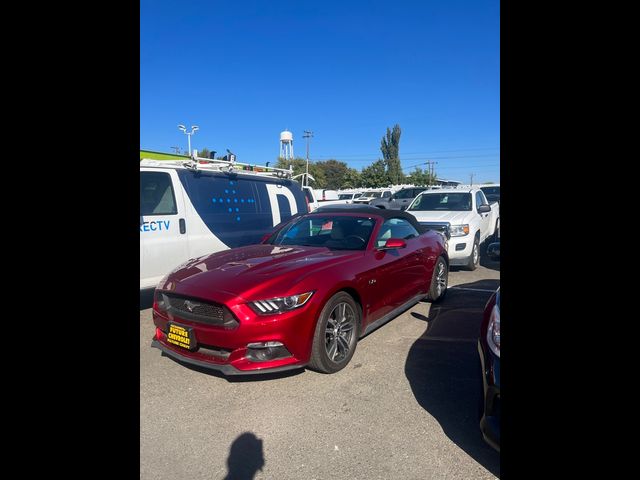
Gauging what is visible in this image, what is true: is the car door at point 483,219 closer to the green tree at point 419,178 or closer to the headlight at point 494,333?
the headlight at point 494,333

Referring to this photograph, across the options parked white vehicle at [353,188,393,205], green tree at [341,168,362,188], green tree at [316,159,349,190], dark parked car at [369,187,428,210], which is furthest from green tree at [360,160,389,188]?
dark parked car at [369,187,428,210]

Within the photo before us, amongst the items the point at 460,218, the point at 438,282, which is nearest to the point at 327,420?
the point at 438,282

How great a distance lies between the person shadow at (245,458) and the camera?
2326 millimetres

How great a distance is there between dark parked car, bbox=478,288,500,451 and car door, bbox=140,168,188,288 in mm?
4285

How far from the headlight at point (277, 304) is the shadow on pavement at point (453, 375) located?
1199 mm

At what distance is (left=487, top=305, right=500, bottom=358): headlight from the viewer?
233cm

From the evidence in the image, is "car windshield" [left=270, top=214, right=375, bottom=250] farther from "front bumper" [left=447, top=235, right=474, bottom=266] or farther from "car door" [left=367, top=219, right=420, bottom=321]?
"front bumper" [left=447, top=235, right=474, bottom=266]

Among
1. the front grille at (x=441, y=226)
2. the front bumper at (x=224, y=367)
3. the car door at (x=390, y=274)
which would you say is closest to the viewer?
the front bumper at (x=224, y=367)

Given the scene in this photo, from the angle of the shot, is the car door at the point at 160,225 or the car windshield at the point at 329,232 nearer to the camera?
the car windshield at the point at 329,232

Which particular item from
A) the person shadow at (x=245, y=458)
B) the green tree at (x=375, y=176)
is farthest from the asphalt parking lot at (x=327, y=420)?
the green tree at (x=375, y=176)

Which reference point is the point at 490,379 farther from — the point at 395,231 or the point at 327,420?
the point at 395,231
